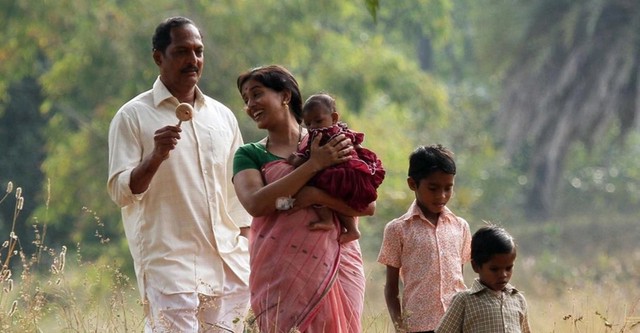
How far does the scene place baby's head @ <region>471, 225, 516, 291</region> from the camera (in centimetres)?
476

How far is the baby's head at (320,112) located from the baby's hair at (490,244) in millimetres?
718

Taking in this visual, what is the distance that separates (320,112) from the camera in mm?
5102

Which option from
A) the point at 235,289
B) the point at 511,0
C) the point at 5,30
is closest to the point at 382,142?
the point at 5,30

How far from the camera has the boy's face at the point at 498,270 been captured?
15.7 feet

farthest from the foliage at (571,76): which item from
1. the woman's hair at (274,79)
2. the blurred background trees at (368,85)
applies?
the woman's hair at (274,79)

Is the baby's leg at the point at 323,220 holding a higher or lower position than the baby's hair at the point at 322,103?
lower

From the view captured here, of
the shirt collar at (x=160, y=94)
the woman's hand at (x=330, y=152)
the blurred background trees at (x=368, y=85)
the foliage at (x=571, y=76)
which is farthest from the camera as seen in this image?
the foliage at (x=571, y=76)

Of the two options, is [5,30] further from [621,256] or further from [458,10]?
[458,10]

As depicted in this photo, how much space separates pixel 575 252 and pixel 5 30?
1337 centimetres

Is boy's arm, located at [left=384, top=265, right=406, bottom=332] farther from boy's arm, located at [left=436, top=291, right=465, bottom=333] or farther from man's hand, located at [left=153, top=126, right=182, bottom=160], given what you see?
man's hand, located at [left=153, top=126, right=182, bottom=160]

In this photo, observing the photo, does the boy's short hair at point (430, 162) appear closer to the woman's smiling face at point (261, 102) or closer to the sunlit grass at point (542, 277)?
the woman's smiling face at point (261, 102)

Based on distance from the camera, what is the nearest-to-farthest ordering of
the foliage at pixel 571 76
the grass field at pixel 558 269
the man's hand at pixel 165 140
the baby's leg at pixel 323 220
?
1. the baby's leg at pixel 323 220
2. the man's hand at pixel 165 140
3. the grass field at pixel 558 269
4. the foliage at pixel 571 76

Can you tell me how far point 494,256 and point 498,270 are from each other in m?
0.05

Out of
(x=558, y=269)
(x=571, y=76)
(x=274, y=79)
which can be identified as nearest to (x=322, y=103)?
(x=274, y=79)
